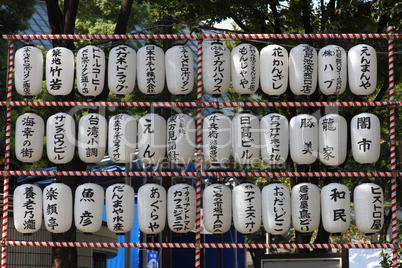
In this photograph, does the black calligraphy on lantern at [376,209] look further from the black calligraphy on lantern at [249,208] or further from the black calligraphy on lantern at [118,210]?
the black calligraphy on lantern at [118,210]

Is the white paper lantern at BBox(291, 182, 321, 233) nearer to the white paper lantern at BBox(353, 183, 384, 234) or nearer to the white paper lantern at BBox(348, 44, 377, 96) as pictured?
the white paper lantern at BBox(353, 183, 384, 234)

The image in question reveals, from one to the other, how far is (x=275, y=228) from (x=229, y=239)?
1616cm

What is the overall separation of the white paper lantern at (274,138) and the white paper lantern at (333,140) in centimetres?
61

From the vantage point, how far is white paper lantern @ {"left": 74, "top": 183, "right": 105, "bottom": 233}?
36.7ft

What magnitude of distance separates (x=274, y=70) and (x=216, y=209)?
2.62 m

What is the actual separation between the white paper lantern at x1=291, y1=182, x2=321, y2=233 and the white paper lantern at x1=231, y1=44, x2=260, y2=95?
199 centimetres

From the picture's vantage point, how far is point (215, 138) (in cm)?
1103

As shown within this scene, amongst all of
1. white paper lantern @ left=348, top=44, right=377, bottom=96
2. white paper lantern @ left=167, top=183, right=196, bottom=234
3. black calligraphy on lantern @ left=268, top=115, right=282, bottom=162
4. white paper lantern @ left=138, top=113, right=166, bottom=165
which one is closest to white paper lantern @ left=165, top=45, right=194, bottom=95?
white paper lantern @ left=138, top=113, right=166, bottom=165

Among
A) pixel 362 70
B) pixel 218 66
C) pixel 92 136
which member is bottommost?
pixel 92 136

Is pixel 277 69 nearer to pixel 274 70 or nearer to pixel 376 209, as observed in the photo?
pixel 274 70

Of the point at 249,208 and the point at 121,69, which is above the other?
the point at 121,69

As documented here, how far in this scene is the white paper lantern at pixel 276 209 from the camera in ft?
35.8

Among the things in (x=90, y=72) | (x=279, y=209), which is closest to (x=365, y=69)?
(x=279, y=209)

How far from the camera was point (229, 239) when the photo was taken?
2686cm
